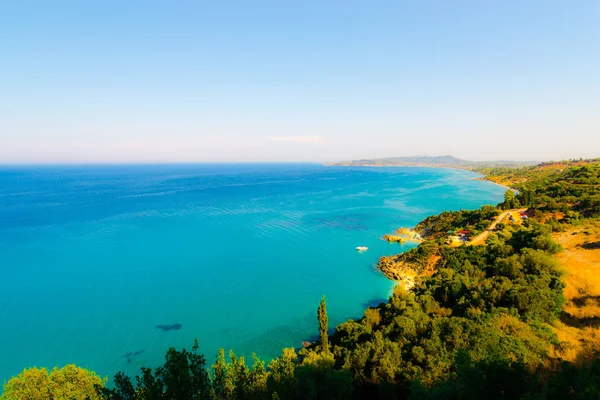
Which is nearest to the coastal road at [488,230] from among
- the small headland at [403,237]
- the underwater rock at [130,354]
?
the small headland at [403,237]

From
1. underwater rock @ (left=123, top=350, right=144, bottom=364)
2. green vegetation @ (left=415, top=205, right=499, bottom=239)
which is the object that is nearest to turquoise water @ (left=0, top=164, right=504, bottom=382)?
underwater rock @ (left=123, top=350, right=144, bottom=364)

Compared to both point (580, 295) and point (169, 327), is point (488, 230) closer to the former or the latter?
point (580, 295)

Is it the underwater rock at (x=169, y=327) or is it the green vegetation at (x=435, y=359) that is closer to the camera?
the green vegetation at (x=435, y=359)

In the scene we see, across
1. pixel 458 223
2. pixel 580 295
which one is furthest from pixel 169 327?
pixel 458 223

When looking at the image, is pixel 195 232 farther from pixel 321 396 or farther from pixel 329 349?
pixel 321 396

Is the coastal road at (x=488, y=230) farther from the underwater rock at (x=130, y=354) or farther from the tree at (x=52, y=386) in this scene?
the tree at (x=52, y=386)
